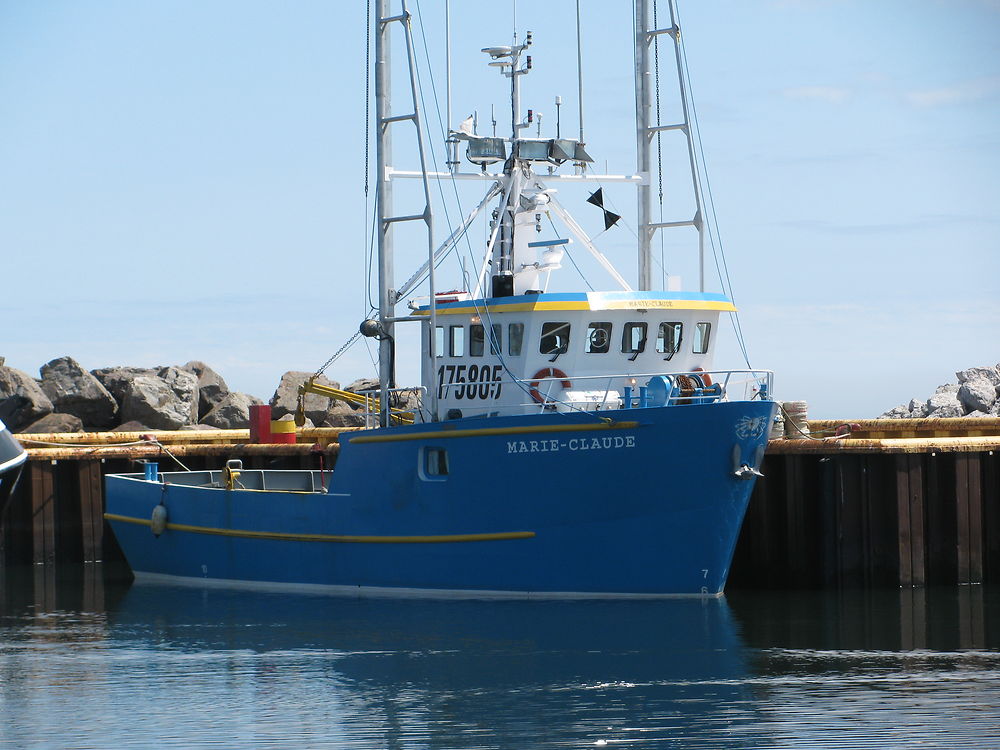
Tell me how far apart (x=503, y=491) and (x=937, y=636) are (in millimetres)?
5286

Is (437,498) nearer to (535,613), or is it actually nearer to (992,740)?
(535,613)

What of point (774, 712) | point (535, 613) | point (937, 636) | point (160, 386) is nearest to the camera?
point (774, 712)

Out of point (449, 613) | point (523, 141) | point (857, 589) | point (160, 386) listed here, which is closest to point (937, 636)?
point (857, 589)

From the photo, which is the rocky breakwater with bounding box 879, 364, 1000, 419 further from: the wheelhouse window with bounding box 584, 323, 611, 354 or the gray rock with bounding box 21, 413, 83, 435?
the gray rock with bounding box 21, 413, 83, 435

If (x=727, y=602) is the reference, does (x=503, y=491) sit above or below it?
above

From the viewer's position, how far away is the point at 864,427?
23453 mm

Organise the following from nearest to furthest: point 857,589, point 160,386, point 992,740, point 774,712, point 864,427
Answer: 1. point 992,740
2. point 774,712
3. point 857,589
4. point 864,427
5. point 160,386

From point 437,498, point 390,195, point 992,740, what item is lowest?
point 992,740

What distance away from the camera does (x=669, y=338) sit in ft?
60.6

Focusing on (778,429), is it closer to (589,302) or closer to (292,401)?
(589,302)

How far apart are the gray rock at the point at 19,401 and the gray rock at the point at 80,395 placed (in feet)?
3.20

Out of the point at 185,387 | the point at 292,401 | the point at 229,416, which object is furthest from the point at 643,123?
the point at 185,387

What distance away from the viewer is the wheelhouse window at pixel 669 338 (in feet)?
60.4

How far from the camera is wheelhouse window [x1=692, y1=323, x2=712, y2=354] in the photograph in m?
18.7
